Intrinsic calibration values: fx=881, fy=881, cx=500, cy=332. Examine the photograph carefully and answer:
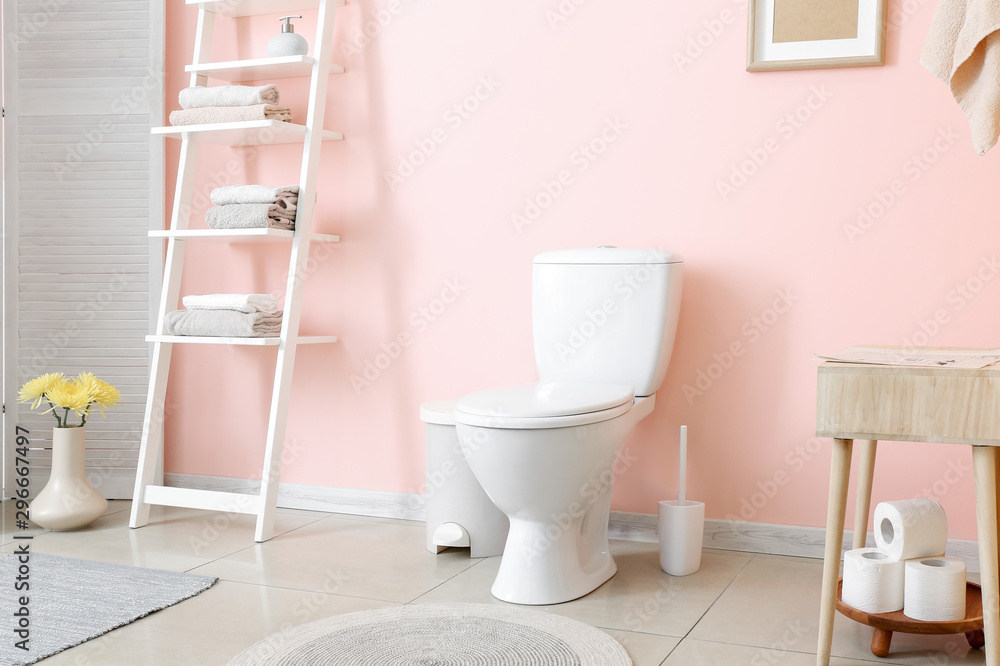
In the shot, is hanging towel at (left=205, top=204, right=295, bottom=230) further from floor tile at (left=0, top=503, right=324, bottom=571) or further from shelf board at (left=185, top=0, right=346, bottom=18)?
floor tile at (left=0, top=503, right=324, bottom=571)

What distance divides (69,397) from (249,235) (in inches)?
25.4

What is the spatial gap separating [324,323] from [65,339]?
0.80 metres

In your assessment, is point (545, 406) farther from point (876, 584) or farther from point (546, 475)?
point (876, 584)

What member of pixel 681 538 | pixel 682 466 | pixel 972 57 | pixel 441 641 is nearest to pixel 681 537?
pixel 681 538

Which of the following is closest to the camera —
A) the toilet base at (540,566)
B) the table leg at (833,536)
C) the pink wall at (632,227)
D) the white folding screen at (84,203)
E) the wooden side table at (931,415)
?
the wooden side table at (931,415)

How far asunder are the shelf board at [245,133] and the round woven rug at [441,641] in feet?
4.35

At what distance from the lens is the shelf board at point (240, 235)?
2.36 meters

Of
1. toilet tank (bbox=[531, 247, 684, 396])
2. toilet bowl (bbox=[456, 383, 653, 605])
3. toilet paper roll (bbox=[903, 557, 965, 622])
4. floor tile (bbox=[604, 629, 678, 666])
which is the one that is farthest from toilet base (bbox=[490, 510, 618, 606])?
toilet paper roll (bbox=[903, 557, 965, 622])

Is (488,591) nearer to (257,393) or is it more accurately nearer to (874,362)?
(874,362)

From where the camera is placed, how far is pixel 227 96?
7.97ft

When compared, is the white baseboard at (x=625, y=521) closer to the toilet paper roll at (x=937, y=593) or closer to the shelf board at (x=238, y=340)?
the shelf board at (x=238, y=340)

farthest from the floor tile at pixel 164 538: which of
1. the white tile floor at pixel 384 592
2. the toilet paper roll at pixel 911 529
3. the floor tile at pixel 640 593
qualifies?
the toilet paper roll at pixel 911 529

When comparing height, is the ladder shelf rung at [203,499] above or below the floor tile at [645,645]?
above

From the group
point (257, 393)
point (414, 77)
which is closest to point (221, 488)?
point (257, 393)
